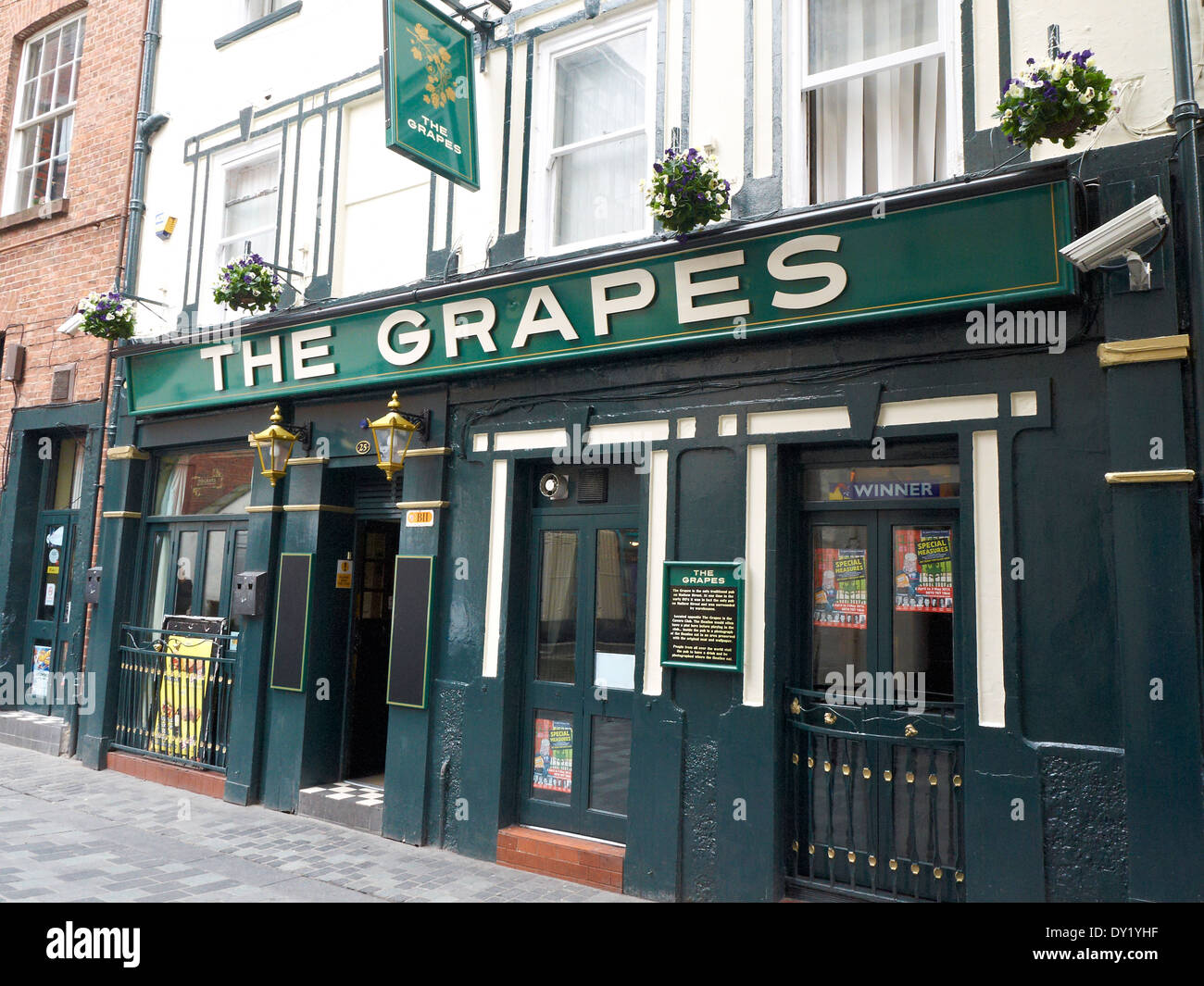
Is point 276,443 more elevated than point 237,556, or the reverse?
point 276,443

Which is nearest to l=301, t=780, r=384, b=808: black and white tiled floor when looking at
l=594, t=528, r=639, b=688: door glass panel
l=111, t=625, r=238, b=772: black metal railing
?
l=111, t=625, r=238, b=772: black metal railing

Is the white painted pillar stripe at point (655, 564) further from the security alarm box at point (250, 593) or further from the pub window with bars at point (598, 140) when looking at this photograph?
the security alarm box at point (250, 593)

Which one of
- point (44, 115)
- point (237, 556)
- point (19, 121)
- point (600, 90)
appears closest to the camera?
point (600, 90)

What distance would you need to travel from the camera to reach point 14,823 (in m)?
6.85

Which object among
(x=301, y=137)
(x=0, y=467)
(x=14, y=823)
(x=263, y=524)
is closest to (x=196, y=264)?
(x=301, y=137)

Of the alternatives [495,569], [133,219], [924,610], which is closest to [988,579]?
[924,610]

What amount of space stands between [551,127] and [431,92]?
1.01 meters

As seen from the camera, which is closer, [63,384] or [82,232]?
[63,384]

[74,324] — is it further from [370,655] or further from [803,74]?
[803,74]

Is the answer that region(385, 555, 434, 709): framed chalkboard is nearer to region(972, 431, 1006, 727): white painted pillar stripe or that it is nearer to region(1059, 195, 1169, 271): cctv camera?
region(972, 431, 1006, 727): white painted pillar stripe

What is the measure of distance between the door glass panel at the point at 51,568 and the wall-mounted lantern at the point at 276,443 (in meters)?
3.87

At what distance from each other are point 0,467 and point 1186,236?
1188 cm

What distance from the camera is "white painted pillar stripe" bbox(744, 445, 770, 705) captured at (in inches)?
214

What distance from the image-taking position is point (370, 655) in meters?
8.27
